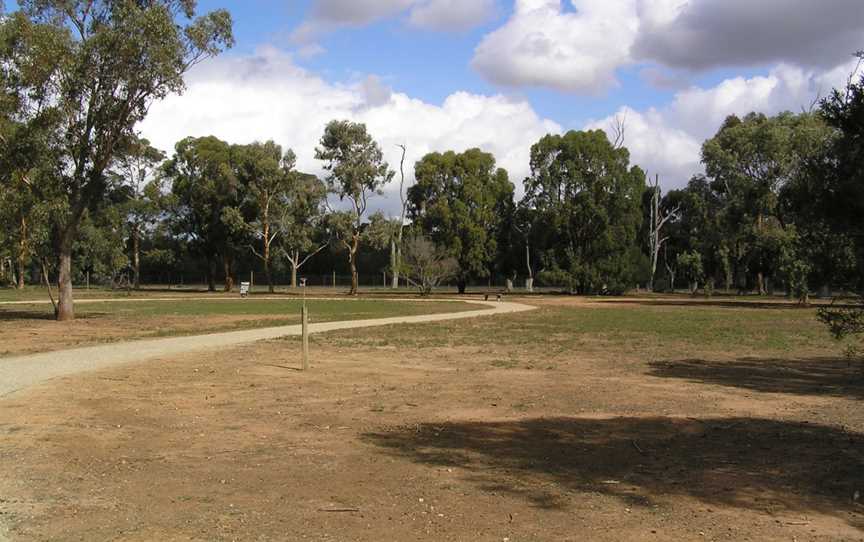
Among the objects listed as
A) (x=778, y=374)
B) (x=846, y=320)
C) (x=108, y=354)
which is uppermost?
(x=846, y=320)

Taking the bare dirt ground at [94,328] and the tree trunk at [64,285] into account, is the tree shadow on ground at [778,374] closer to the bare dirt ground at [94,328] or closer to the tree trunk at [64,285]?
the bare dirt ground at [94,328]

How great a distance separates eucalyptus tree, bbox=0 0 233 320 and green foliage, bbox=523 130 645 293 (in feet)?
122

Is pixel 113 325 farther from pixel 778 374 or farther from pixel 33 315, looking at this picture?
pixel 778 374

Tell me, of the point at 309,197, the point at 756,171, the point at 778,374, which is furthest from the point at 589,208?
the point at 778,374

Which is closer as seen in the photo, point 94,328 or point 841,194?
point 841,194

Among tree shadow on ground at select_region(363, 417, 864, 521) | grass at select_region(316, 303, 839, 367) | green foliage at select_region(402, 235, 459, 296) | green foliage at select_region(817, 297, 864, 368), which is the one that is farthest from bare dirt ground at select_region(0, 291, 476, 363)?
green foliage at select_region(402, 235, 459, 296)

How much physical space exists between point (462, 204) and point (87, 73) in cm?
4145

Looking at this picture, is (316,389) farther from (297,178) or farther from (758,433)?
(297,178)

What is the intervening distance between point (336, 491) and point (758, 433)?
4964mm

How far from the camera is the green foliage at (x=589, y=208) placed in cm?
5831

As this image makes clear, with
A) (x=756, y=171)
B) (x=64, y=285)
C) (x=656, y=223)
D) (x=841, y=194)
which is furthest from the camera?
(x=656, y=223)

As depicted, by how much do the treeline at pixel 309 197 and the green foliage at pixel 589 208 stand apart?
5.6 inches

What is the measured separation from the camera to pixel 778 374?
1362 centimetres

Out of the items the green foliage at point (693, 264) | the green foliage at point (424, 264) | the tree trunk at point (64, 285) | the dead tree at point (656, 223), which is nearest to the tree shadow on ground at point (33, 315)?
the tree trunk at point (64, 285)
